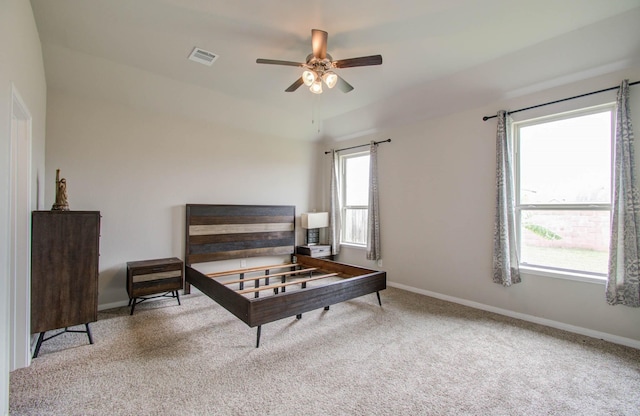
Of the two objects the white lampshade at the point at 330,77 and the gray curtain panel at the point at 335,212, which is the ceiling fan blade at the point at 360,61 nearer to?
the white lampshade at the point at 330,77

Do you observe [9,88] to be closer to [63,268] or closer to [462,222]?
[63,268]

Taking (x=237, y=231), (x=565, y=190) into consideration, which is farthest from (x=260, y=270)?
(x=565, y=190)

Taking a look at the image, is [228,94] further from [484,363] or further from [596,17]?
[484,363]

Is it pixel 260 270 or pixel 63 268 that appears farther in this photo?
pixel 260 270

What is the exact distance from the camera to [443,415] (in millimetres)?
1762

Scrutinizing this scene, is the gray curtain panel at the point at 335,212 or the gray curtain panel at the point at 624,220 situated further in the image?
the gray curtain panel at the point at 335,212

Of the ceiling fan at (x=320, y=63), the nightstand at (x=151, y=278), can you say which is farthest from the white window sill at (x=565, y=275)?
the nightstand at (x=151, y=278)

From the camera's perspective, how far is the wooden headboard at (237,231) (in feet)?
13.9

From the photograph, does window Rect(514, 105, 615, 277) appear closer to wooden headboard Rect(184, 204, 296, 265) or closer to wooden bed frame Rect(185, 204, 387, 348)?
wooden bed frame Rect(185, 204, 387, 348)

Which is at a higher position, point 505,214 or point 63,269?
point 505,214

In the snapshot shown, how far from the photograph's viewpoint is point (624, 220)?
263 centimetres

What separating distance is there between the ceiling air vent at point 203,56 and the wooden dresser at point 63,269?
187cm

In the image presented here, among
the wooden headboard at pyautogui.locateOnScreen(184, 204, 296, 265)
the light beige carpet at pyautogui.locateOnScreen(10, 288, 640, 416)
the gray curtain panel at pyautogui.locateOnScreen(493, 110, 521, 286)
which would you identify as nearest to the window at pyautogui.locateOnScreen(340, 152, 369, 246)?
the wooden headboard at pyautogui.locateOnScreen(184, 204, 296, 265)

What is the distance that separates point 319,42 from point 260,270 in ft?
9.78
